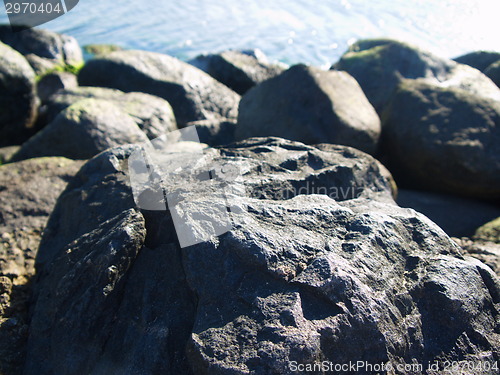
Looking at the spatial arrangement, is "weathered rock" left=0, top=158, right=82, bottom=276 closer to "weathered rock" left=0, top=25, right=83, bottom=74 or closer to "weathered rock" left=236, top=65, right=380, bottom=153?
"weathered rock" left=236, top=65, right=380, bottom=153

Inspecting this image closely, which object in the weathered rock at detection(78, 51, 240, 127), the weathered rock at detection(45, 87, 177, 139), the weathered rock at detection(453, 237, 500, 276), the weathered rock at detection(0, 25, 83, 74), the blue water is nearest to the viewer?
the weathered rock at detection(453, 237, 500, 276)

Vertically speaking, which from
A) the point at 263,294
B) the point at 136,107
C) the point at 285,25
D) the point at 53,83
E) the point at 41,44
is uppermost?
the point at 263,294

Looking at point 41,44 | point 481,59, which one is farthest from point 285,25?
point 41,44

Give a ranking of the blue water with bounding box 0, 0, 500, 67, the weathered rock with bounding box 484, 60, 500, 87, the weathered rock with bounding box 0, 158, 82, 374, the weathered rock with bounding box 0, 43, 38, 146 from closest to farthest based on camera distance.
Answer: the weathered rock with bounding box 0, 158, 82, 374, the weathered rock with bounding box 0, 43, 38, 146, the weathered rock with bounding box 484, 60, 500, 87, the blue water with bounding box 0, 0, 500, 67

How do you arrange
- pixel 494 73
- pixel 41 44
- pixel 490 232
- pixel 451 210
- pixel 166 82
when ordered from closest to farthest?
1. pixel 490 232
2. pixel 451 210
3. pixel 166 82
4. pixel 494 73
5. pixel 41 44

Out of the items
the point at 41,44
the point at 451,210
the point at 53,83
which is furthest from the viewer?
the point at 41,44

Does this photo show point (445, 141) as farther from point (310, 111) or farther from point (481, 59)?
point (481, 59)

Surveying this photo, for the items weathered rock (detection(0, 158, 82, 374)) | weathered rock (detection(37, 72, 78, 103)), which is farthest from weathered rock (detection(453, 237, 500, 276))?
weathered rock (detection(37, 72, 78, 103))

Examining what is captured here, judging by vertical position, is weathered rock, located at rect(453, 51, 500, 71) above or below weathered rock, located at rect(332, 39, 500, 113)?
below
